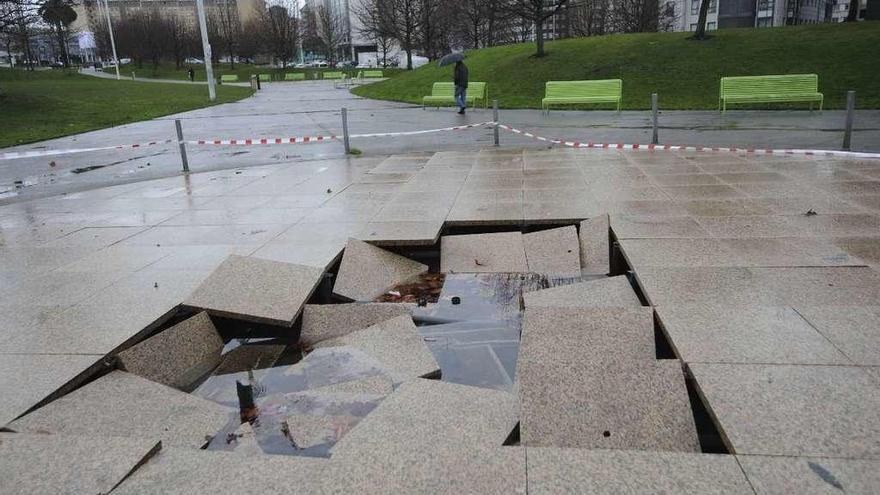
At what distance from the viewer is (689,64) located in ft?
99.0

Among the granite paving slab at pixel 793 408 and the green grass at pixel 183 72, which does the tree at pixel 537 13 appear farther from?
the green grass at pixel 183 72

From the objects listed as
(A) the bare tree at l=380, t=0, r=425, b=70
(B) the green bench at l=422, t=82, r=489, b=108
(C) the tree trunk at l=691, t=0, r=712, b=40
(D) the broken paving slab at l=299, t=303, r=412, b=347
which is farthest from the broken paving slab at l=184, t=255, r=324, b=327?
(A) the bare tree at l=380, t=0, r=425, b=70

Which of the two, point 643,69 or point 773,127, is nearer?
point 773,127

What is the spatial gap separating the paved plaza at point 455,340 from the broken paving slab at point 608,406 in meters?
0.02

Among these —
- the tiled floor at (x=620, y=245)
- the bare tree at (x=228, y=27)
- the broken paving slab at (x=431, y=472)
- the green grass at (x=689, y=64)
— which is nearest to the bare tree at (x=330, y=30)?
the bare tree at (x=228, y=27)

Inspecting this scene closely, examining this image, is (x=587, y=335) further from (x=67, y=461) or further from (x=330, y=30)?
(x=330, y=30)

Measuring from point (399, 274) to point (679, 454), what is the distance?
420cm

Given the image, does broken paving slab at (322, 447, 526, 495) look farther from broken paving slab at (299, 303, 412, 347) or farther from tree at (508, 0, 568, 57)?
tree at (508, 0, 568, 57)

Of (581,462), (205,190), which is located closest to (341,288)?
(581,462)

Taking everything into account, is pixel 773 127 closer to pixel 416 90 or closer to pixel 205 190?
pixel 205 190

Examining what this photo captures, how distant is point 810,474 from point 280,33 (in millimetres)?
101490

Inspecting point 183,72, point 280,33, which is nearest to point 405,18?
point 280,33

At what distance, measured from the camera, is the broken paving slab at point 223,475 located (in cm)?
309

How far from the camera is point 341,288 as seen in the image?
6.52 metres
